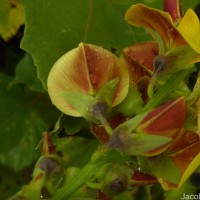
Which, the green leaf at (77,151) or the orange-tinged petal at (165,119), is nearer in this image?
the orange-tinged petal at (165,119)

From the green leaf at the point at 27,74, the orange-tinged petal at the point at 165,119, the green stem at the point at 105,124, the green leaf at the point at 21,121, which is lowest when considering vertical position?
the green leaf at the point at 21,121

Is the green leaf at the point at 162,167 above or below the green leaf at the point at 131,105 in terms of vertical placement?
below

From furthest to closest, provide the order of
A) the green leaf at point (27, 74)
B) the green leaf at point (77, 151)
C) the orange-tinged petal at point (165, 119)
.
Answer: the green leaf at point (27, 74) → the green leaf at point (77, 151) → the orange-tinged petal at point (165, 119)

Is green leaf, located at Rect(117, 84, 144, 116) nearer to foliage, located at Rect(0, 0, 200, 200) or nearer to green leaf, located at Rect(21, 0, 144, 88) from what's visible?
foliage, located at Rect(0, 0, 200, 200)

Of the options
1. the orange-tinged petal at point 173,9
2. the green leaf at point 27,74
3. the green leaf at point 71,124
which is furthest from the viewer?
the green leaf at point 27,74

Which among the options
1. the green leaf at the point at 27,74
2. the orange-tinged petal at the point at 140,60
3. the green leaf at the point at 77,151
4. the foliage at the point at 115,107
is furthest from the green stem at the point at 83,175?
the green leaf at the point at 27,74

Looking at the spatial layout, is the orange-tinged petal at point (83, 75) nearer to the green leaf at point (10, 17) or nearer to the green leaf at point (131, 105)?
the green leaf at point (131, 105)
